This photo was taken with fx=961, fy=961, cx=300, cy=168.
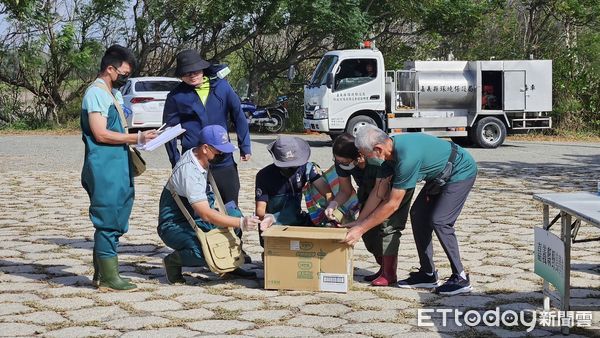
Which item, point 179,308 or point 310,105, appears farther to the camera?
point 310,105

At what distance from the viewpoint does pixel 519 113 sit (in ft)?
73.5

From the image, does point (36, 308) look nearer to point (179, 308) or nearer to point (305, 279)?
point (179, 308)

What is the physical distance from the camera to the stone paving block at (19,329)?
578 cm

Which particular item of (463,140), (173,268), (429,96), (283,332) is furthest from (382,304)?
(463,140)

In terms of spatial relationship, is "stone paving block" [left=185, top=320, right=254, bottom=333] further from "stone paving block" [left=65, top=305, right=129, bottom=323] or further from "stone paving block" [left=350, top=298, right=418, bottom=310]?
"stone paving block" [left=350, top=298, right=418, bottom=310]

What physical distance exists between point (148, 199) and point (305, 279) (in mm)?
5867

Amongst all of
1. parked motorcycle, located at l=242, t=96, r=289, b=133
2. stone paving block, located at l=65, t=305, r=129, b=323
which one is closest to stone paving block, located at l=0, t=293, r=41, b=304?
stone paving block, located at l=65, t=305, r=129, b=323

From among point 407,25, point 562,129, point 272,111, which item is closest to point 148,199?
point 272,111

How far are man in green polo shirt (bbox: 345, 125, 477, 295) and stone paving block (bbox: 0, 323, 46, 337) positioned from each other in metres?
2.11

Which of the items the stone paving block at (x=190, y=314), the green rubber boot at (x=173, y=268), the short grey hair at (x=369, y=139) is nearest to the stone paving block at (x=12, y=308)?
the stone paving block at (x=190, y=314)

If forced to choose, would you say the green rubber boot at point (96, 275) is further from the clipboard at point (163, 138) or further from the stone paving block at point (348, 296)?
the stone paving block at point (348, 296)

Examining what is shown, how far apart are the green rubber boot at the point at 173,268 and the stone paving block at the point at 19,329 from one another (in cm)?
133

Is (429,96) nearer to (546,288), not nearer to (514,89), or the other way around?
(514,89)

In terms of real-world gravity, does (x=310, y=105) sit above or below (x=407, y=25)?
below
